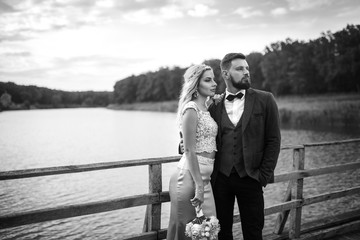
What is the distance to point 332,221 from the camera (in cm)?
453

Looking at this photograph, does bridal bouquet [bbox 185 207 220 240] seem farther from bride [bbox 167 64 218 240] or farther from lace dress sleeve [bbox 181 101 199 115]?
lace dress sleeve [bbox 181 101 199 115]

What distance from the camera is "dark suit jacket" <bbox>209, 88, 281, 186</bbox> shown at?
302cm

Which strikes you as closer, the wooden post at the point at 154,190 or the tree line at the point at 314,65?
the wooden post at the point at 154,190

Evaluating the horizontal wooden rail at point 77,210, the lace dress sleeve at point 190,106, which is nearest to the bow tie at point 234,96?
the lace dress sleeve at point 190,106

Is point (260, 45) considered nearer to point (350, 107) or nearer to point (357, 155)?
point (350, 107)

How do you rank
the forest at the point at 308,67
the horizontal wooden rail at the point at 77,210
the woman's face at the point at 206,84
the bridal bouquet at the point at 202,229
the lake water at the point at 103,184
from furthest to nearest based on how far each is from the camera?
1. the forest at the point at 308,67
2. the lake water at the point at 103,184
3. the woman's face at the point at 206,84
4. the bridal bouquet at the point at 202,229
5. the horizontal wooden rail at the point at 77,210

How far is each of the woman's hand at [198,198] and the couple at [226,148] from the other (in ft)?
0.07

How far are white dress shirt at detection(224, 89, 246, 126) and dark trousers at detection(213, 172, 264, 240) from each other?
21.9 inches

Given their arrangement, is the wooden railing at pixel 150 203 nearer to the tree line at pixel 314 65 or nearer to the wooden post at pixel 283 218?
the wooden post at pixel 283 218

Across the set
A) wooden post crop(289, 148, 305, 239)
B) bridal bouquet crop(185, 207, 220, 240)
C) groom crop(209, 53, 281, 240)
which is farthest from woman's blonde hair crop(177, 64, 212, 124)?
wooden post crop(289, 148, 305, 239)

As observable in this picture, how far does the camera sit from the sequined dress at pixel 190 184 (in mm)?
2902

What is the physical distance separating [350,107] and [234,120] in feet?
95.0

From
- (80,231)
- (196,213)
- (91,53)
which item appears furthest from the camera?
(91,53)

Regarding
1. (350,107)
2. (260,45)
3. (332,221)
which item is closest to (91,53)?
(260,45)
